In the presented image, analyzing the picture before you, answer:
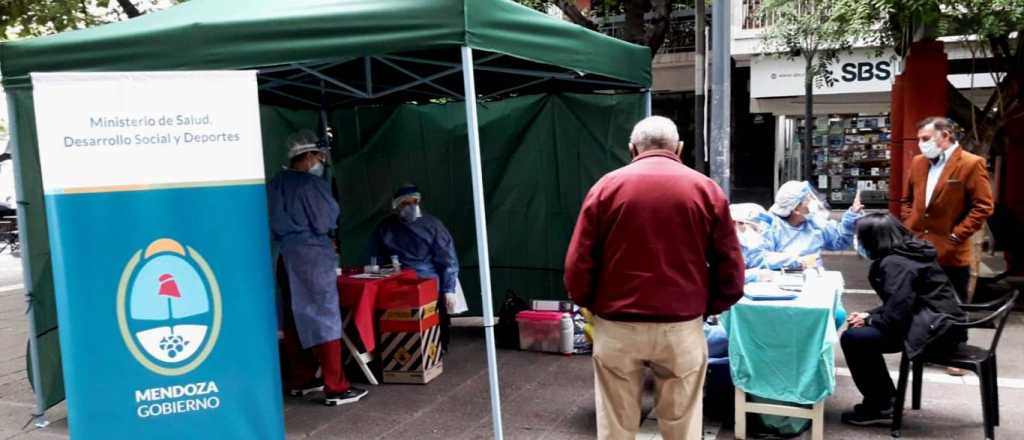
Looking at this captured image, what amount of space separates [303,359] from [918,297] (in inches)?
155

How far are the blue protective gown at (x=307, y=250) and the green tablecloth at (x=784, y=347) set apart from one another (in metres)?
2.56

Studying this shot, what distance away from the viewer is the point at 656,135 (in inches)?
130

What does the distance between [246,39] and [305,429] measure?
235cm

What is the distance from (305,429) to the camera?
487cm

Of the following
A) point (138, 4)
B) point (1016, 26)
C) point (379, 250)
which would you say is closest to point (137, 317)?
point (379, 250)

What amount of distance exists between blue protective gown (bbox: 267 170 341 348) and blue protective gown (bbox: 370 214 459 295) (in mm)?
1285

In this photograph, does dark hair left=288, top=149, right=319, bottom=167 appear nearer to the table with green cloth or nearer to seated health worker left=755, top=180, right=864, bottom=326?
the table with green cloth

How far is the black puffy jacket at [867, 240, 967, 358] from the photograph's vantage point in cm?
410

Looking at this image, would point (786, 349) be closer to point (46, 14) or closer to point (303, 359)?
point (303, 359)

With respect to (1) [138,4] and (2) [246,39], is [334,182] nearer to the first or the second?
(2) [246,39]

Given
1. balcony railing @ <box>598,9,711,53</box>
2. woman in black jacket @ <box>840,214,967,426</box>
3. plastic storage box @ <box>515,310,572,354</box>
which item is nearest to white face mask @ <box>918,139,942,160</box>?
woman in black jacket @ <box>840,214,967,426</box>

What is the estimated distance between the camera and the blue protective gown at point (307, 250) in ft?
16.8

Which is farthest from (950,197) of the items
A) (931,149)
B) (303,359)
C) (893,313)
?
(303,359)

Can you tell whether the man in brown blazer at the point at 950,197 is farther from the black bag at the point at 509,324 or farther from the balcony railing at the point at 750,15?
the balcony railing at the point at 750,15
